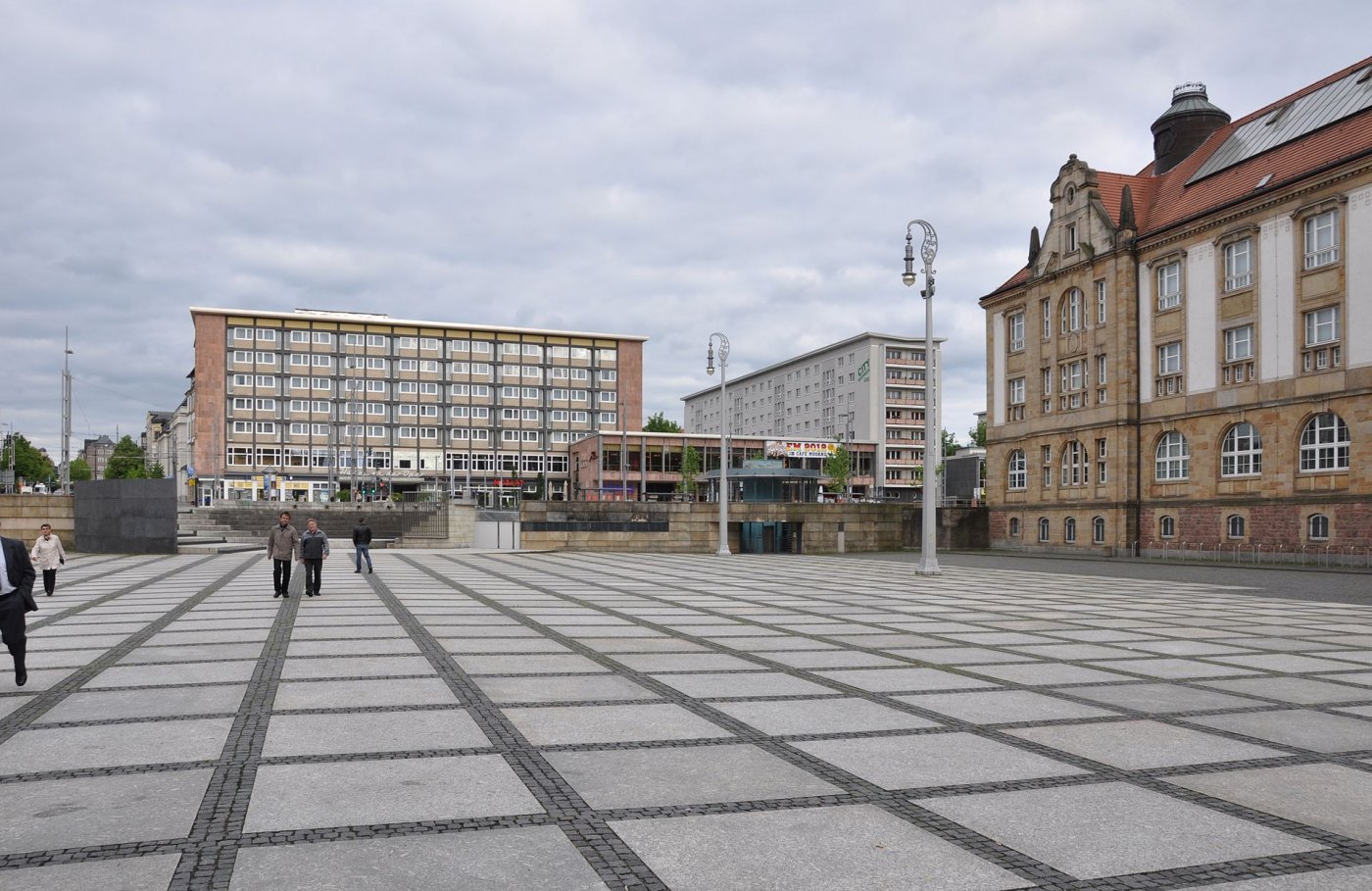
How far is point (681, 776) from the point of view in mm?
6418

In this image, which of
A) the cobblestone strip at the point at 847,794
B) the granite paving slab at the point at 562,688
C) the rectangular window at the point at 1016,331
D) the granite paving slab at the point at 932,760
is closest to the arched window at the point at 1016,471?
the rectangular window at the point at 1016,331

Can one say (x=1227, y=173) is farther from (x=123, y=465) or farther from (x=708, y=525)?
(x=123, y=465)

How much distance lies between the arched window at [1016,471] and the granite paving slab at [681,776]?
51100mm

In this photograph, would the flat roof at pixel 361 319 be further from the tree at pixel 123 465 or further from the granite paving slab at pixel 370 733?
the granite paving slab at pixel 370 733

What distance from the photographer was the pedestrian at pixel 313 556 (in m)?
19.7

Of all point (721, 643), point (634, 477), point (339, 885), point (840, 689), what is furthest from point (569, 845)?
point (634, 477)

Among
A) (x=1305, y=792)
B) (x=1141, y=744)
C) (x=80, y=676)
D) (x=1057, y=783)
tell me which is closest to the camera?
(x=1305, y=792)

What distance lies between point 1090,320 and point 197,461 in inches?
3615

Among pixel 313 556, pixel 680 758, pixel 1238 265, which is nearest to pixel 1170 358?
pixel 1238 265

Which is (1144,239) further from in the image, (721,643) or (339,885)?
(339,885)

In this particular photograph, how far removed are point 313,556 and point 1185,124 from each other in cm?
4925

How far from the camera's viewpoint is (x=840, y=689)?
9.77 metres

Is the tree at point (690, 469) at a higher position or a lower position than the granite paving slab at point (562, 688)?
higher

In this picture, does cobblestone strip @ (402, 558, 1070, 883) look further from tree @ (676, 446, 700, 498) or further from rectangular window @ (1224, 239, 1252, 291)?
→ tree @ (676, 446, 700, 498)
